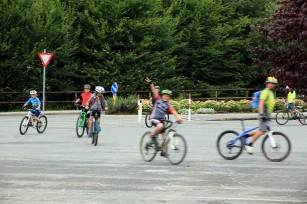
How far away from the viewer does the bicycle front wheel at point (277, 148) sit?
13.3 m

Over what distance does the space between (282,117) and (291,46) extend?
47.1 feet

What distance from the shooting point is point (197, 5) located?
51844 millimetres

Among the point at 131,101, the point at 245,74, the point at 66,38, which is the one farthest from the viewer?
the point at 245,74

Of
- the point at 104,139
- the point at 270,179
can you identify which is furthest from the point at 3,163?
the point at 104,139

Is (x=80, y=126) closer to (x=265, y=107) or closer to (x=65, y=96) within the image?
(x=265, y=107)

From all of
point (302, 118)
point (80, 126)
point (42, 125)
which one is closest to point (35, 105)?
point (42, 125)

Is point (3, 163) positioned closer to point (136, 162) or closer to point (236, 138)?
point (136, 162)

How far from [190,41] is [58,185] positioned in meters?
42.0

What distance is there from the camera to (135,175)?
11.5 metres

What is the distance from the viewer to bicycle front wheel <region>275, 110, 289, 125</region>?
2765cm

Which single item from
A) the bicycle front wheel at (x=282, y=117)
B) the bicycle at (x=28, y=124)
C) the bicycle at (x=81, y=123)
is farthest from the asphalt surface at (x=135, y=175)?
the bicycle front wheel at (x=282, y=117)

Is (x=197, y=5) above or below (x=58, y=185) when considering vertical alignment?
above

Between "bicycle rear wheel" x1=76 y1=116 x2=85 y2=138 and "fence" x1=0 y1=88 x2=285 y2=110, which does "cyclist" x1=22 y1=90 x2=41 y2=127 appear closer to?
"bicycle rear wheel" x1=76 y1=116 x2=85 y2=138

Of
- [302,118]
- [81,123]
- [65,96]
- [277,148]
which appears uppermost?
[65,96]
